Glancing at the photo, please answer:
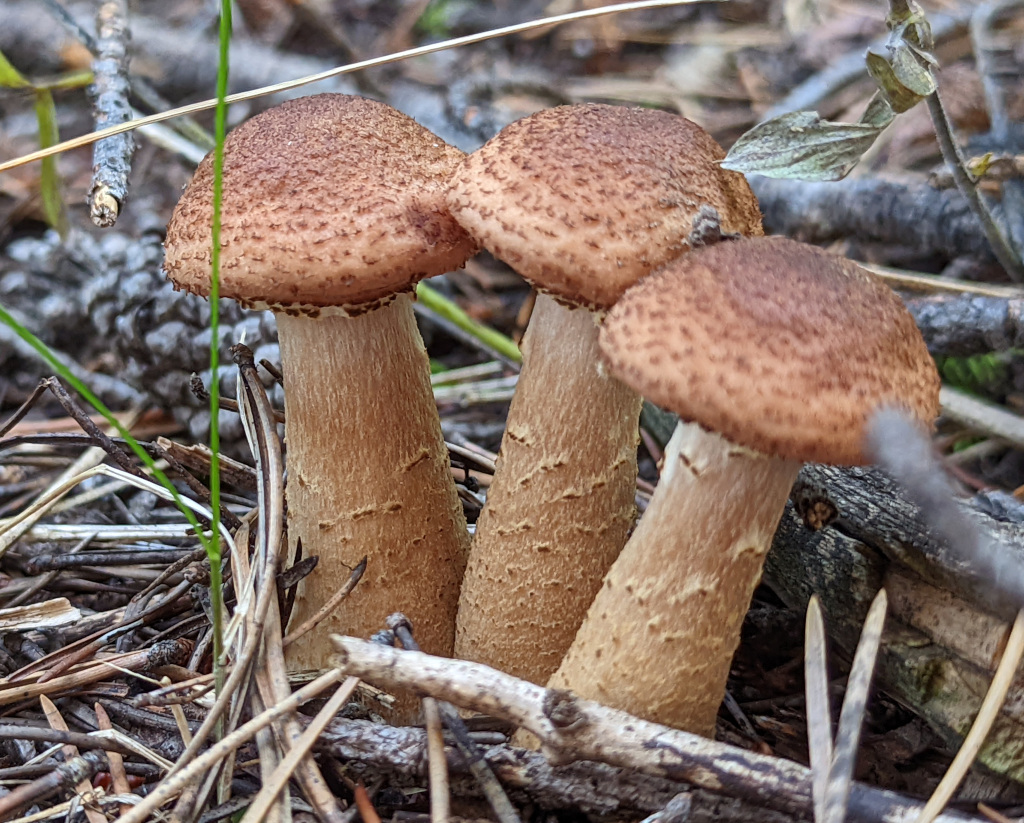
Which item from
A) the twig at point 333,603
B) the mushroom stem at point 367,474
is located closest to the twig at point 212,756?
the twig at point 333,603

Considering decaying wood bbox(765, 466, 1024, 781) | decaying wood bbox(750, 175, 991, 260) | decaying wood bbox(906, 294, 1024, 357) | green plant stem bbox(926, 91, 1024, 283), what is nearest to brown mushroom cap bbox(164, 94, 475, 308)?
decaying wood bbox(765, 466, 1024, 781)

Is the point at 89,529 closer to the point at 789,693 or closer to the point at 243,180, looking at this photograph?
the point at 243,180

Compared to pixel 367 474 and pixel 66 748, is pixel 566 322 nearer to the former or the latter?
pixel 367 474

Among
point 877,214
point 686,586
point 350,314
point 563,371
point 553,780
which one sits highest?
point 877,214

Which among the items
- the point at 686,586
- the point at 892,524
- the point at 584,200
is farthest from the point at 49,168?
the point at 892,524

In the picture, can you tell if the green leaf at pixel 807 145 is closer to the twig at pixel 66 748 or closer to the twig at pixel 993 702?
the twig at pixel 993 702

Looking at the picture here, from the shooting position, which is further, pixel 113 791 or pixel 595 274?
pixel 113 791

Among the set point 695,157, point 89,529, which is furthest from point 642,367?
point 89,529
